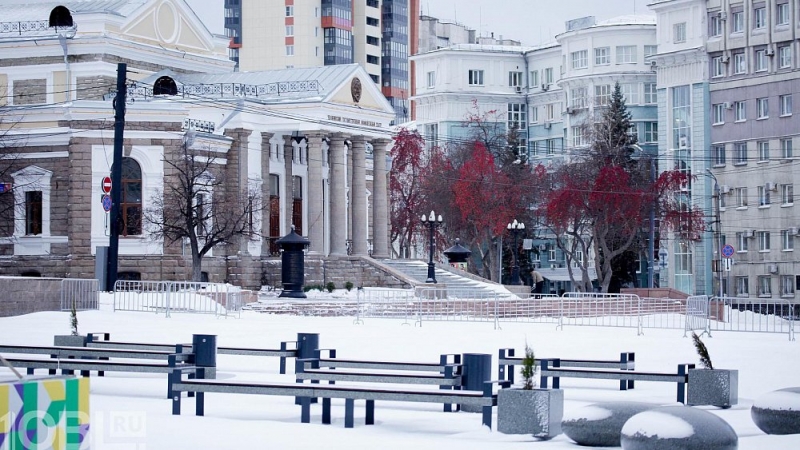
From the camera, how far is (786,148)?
2955 inches

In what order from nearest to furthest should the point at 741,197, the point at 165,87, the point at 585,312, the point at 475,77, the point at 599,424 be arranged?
the point at 599,424 → the point at 585,312 → the point at 165,87 → the point at 741,197 → the point at 475,77

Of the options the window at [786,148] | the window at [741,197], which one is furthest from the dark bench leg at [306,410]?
the window at [741,197]

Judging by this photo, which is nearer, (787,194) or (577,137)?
(787,194)

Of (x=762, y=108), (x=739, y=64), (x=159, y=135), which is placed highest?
(x=739, y=64)

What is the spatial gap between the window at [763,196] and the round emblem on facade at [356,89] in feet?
85.3

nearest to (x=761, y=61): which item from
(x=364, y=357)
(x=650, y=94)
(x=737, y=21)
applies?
(x=737, y=21)

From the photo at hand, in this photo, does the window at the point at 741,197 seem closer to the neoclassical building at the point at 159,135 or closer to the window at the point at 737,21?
the window at the point at 737,21

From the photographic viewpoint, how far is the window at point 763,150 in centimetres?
7625

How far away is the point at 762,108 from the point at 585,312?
38017 mm

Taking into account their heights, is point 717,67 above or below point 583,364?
above

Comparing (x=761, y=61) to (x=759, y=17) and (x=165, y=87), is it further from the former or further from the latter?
(x=165, y=87)

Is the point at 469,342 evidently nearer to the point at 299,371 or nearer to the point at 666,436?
the point at 299,371

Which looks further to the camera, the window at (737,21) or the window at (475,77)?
the window at (475,77)

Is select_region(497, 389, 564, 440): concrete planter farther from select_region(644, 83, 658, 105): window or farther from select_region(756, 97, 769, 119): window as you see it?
select_region(644, 83, 658, 105): window
